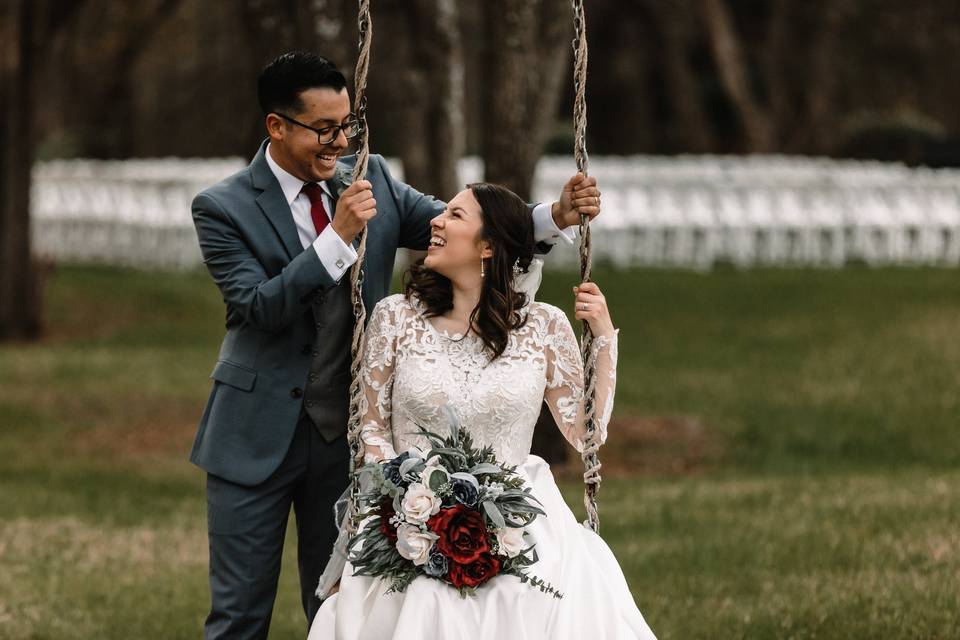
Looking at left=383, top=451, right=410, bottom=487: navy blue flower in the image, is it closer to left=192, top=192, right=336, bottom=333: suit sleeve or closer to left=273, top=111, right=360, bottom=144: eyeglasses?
left=192, top=192, right=336, bottom=333: suit sleeve

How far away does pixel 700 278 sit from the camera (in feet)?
66.0

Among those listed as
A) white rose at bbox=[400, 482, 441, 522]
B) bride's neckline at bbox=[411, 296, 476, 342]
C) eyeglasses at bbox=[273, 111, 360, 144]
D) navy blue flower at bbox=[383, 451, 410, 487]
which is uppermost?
eyeglasses at bbox=[273, 111, 360, 144]

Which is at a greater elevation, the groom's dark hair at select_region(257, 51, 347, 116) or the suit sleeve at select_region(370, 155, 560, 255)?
the groom's dark hair at select_region(257, 51, 347, 116)

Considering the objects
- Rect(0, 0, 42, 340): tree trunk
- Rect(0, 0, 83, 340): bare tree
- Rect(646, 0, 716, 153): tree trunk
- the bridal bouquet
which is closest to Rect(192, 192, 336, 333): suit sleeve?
the bridal bouquet

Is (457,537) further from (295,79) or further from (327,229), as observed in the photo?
(295,79)

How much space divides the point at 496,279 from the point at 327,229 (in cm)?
58

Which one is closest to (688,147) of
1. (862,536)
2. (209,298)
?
(209,298)

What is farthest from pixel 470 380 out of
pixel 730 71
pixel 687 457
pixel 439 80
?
pixel 730 71

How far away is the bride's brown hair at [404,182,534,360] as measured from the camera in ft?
16.4

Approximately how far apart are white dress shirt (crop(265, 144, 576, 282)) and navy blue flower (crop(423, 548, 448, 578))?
2.91ft

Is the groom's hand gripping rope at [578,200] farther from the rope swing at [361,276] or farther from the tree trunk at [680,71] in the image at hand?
the tree trunk at [680,71]

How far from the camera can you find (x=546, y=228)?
5211 mm

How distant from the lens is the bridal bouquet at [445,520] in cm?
461

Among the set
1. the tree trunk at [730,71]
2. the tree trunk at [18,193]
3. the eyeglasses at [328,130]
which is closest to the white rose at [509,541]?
the eyeglasses at [328,130]
